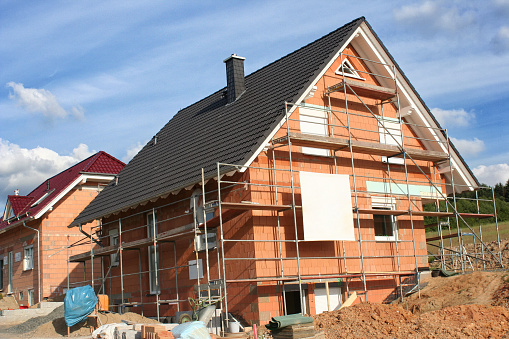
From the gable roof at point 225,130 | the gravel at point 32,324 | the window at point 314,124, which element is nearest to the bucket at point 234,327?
the gable roof at point 225,130

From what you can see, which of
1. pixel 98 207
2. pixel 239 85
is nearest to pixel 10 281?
pixel 98 207

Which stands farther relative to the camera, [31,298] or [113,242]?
[31,298]

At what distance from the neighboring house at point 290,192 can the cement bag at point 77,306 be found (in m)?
1.85

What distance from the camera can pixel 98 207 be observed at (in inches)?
802

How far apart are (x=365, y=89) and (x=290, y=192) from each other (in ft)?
14.4

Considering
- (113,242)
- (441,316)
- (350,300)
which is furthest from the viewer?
(113,242)

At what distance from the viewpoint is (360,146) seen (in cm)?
1672

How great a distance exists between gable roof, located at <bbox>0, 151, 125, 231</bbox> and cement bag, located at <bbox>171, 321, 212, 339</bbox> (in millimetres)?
14568

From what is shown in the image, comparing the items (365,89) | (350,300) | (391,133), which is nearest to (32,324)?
(350,300)

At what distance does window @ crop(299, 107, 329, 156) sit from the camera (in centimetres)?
1675

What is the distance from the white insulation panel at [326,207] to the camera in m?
15.1

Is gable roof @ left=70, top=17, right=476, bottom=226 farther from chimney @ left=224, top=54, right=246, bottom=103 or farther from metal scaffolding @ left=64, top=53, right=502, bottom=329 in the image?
metal scaffolding @ left=64, top=53, right=502, bottom=329

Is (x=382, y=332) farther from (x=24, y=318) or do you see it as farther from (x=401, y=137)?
(x=24, y=318)

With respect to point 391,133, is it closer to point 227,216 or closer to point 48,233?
point 227,216
